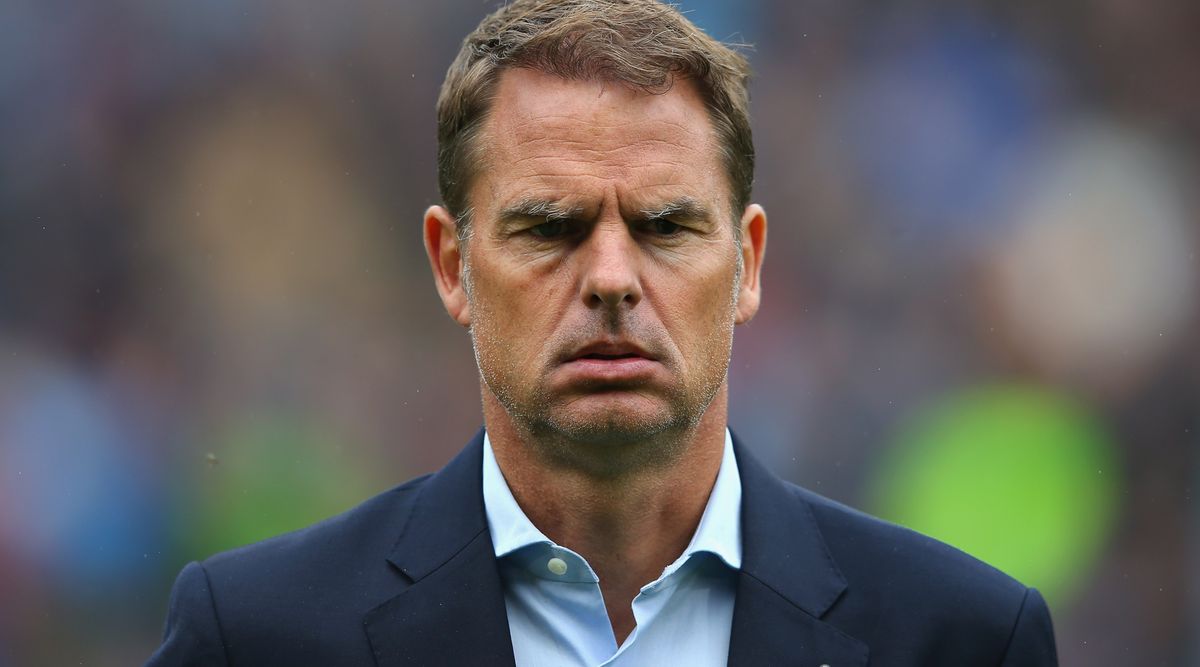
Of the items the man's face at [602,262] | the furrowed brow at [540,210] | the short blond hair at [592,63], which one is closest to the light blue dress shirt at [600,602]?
the man's face at [602,262]

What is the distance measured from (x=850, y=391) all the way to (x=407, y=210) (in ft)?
7.42

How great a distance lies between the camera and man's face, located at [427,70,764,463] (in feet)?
9.73

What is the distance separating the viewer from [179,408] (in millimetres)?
6754

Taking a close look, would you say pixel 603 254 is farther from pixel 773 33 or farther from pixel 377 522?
pixel 773 33

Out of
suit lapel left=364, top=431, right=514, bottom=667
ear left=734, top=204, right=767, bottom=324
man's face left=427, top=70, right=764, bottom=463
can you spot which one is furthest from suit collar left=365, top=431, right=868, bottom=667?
ear left=734, top=204, right=767, bottom=324

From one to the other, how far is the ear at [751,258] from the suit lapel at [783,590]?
362 millimetres

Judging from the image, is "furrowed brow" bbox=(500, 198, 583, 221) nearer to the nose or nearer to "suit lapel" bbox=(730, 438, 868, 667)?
the nose

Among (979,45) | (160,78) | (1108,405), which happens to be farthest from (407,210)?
(1108,405)

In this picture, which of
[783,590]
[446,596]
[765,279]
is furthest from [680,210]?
[765,279]

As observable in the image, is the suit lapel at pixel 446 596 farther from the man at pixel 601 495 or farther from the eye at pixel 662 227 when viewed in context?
the eye at pixel 662 227

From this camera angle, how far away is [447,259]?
11.2 ft

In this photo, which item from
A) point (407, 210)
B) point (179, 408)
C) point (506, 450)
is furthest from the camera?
point (407, 210)

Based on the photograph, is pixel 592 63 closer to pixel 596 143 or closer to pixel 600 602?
pixel 596 143

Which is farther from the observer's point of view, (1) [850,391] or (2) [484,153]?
(1) [850,391]
